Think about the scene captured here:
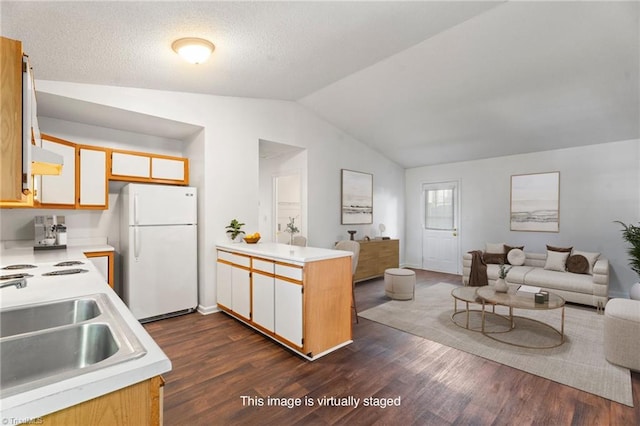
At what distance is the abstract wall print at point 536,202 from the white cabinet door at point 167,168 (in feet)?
19.0

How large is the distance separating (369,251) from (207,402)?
13.3 feet

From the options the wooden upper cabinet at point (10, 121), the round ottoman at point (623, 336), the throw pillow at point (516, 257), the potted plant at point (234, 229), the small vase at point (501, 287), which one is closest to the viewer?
the wooden upper cabinet at point (10, 121)

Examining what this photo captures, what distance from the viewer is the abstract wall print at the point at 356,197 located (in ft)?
19.1

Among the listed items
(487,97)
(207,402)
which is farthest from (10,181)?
(487,97)

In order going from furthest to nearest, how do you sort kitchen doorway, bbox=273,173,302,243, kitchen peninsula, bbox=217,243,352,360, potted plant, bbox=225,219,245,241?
kitchen doorway, bbox=273,173,302,243 < potted plant, bbox=225,219,245,241 < kitchen peninsula, bbox=217,243,352,360

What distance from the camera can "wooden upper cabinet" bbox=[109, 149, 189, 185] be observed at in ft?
12.2

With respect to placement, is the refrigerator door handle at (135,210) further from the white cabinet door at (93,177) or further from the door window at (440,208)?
the door window at (440,208)

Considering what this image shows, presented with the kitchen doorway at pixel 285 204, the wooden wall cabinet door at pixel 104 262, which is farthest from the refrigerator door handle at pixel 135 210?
the kitchen doorway at pixel 285 204

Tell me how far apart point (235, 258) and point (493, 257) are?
171 inches

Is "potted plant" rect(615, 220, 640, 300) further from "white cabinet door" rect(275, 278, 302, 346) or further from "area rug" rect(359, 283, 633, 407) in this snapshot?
"white cabinet door" rect(275, 278, 302, 346)

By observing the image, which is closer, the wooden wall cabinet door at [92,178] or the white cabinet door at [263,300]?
the white cabinet door at [263,300]

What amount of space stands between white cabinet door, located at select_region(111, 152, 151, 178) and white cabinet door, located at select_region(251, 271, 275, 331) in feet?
6.81

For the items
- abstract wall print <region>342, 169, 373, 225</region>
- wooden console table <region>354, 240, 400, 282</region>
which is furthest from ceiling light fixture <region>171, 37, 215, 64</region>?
wooden console table <region>354, 240, 400, 282</region>

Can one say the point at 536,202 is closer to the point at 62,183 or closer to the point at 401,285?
the point at 401,285
